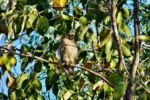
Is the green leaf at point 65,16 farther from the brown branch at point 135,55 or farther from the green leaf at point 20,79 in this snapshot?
the green leaf at point 20,79

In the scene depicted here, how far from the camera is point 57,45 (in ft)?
9.21

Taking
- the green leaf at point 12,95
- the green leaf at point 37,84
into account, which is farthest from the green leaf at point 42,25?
the green leaf at point 12,95

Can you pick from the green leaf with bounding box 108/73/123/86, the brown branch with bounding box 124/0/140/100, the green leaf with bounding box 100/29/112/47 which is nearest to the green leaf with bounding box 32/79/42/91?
the green leaf with bounding box 100/29/112/47

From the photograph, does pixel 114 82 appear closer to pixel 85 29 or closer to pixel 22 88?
pixel 85 29

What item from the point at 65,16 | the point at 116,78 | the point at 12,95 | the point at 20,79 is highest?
the point at 65,16

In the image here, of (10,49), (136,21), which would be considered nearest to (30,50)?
(10,49)

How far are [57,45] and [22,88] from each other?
318 millimetres

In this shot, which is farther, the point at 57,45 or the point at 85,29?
the point at 57,45

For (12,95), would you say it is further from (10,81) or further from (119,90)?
(119,90)

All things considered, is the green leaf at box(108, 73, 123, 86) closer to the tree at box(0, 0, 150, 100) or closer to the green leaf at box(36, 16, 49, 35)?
the tree at box(0, 0, 150, 100)

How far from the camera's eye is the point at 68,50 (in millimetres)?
2797

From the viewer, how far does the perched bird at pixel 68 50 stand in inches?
105

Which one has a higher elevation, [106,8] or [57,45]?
[106,8]

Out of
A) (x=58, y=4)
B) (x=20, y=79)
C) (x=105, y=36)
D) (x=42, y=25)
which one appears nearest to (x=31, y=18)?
(x=42, y=25)
